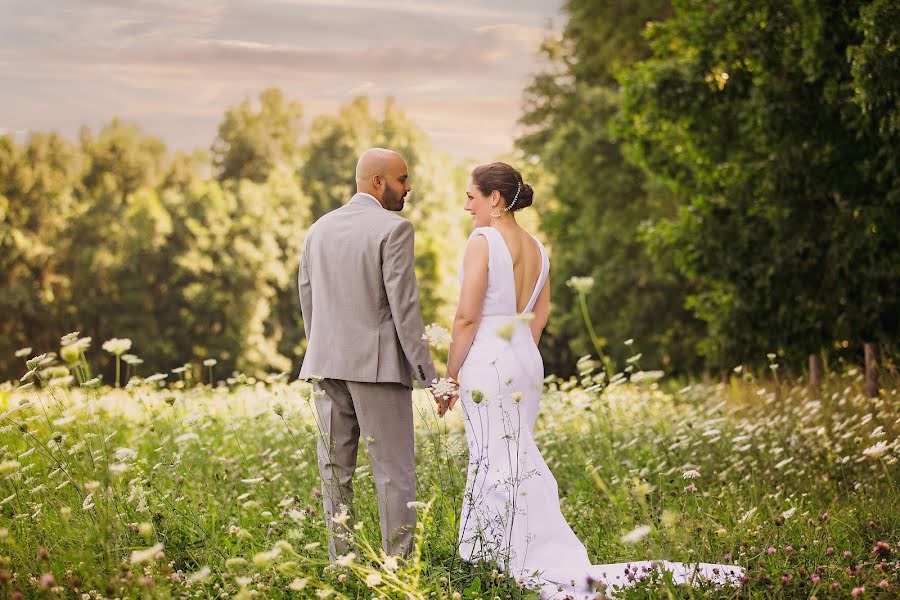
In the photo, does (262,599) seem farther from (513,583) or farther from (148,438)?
(148,438)

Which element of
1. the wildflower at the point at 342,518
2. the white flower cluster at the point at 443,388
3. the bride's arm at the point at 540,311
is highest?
the bride's arm at the point at 540,311

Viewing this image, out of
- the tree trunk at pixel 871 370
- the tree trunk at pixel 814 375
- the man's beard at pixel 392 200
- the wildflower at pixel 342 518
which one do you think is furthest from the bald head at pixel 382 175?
the tree trunk at pixel 814 375

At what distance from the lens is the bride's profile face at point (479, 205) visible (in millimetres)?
5457

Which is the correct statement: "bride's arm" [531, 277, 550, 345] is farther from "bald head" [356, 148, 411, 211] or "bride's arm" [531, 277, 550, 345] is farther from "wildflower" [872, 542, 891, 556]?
"wildflower" [872, 542, 891, 556]

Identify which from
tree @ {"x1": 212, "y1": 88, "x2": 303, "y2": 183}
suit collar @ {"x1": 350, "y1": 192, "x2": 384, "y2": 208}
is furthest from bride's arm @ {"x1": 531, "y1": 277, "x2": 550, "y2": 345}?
tree @ {"x1": 212, "y1": 88, "x2": 303, "y2": 183}

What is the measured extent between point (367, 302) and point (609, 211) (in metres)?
18.7

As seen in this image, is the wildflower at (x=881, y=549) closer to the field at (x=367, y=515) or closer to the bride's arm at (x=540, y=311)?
the field at (x=367, y=515)

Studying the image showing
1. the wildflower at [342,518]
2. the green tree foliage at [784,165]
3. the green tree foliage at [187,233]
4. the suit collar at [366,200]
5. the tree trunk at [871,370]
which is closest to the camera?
the wildflower at [342,518]

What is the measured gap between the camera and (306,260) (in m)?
5.40

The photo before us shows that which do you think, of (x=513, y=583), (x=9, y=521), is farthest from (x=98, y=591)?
(x=513, y=583)

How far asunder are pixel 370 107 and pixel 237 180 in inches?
264

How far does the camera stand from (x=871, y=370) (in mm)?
10258

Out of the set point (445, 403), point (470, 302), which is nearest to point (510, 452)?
point (445, 403)

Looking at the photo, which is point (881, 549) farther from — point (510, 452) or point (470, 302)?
point (470, 302)
